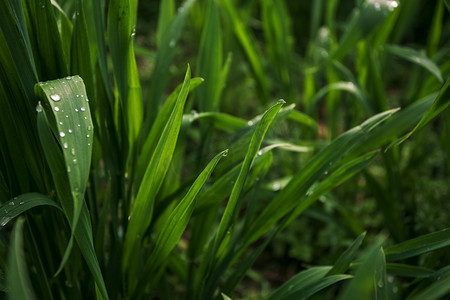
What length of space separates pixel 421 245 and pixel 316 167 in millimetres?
203

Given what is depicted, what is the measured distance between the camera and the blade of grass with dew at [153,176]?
1.97 feet

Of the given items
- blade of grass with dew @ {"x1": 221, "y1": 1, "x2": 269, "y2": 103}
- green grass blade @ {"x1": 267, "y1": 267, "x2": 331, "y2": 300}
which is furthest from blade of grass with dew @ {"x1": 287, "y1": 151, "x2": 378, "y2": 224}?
blade of grass with dew @ {"x1": 221, "y1": 1, "x2": 269, "y2": 103}

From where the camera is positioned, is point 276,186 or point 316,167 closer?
point 316,167

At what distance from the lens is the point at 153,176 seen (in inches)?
24.4

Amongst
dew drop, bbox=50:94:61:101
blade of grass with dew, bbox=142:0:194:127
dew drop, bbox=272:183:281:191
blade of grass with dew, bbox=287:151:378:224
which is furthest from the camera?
dew drop, bbox=272:183:281:191

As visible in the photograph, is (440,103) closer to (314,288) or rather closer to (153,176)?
(314,288)

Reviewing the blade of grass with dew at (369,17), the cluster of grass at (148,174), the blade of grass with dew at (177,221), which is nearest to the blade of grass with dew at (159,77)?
the cluster of grass at (148,174)

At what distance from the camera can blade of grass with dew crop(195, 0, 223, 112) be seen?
0.90 meters

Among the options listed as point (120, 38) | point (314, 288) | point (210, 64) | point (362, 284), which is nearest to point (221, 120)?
point (210, 64)

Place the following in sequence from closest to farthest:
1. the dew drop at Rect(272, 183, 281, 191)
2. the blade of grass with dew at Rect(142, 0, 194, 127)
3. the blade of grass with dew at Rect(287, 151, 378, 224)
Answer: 1. the blade of grass with dew at Rect(287, 151, 378, 224)
2. the blade of grass with dew at Rect(142, 0, 194, 127)
3. the dew drop at Rect(272, 183, 281, 191)

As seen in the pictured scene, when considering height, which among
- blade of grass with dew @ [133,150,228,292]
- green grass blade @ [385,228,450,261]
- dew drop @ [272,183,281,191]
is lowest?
dew drop @ [272,183,281,191]

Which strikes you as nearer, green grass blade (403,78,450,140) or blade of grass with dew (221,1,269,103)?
green grass blade (403,78,450,140)

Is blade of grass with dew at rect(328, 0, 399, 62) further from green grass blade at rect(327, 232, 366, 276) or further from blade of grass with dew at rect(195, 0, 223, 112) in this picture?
green grass blade at rect(327, 232, 366, 276)

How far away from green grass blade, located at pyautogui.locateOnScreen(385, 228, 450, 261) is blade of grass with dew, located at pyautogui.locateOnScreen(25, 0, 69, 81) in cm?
59
